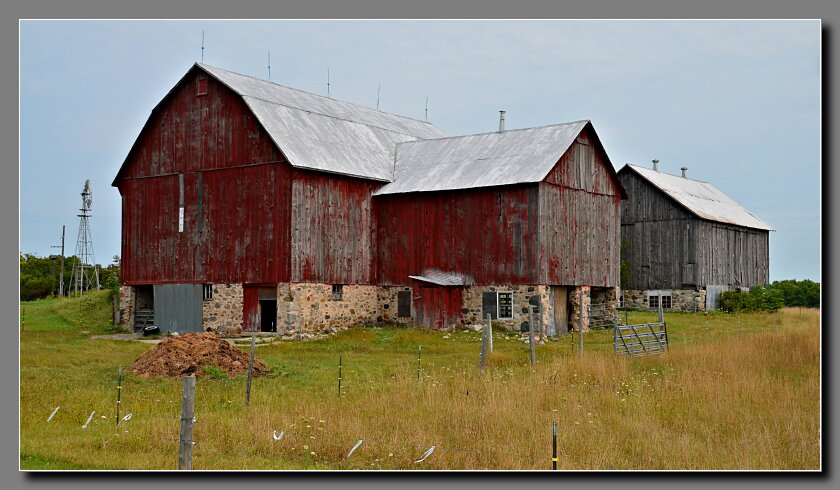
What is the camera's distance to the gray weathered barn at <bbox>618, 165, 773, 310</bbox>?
48375 mm

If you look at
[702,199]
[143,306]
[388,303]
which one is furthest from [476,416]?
[702,199]

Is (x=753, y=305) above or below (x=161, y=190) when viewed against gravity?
below

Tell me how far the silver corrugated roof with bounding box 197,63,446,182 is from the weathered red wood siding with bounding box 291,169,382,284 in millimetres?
635

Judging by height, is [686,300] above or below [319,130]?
below

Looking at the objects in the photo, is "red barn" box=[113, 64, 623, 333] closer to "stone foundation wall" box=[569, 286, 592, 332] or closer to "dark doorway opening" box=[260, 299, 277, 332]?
"dark doorway opening" box=[260, 299, 277, 332]

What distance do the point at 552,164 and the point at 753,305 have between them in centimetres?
1968

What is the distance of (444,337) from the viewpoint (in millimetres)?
33281

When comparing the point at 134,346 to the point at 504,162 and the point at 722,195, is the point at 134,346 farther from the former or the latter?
the point at 722,195

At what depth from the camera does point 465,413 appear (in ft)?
52.5

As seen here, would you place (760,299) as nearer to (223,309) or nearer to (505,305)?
(505,305)

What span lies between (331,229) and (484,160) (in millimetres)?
6936

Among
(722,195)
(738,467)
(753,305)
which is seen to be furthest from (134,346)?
(722,195)

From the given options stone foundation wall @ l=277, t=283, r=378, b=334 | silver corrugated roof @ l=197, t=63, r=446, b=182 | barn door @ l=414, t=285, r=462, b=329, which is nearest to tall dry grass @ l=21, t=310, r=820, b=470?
stone foundation wall @ l=277, t=283, r=378, b=334

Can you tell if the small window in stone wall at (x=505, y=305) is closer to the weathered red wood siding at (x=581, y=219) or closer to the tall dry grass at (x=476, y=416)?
the weathered red wood siding at (x=581, y=219)
